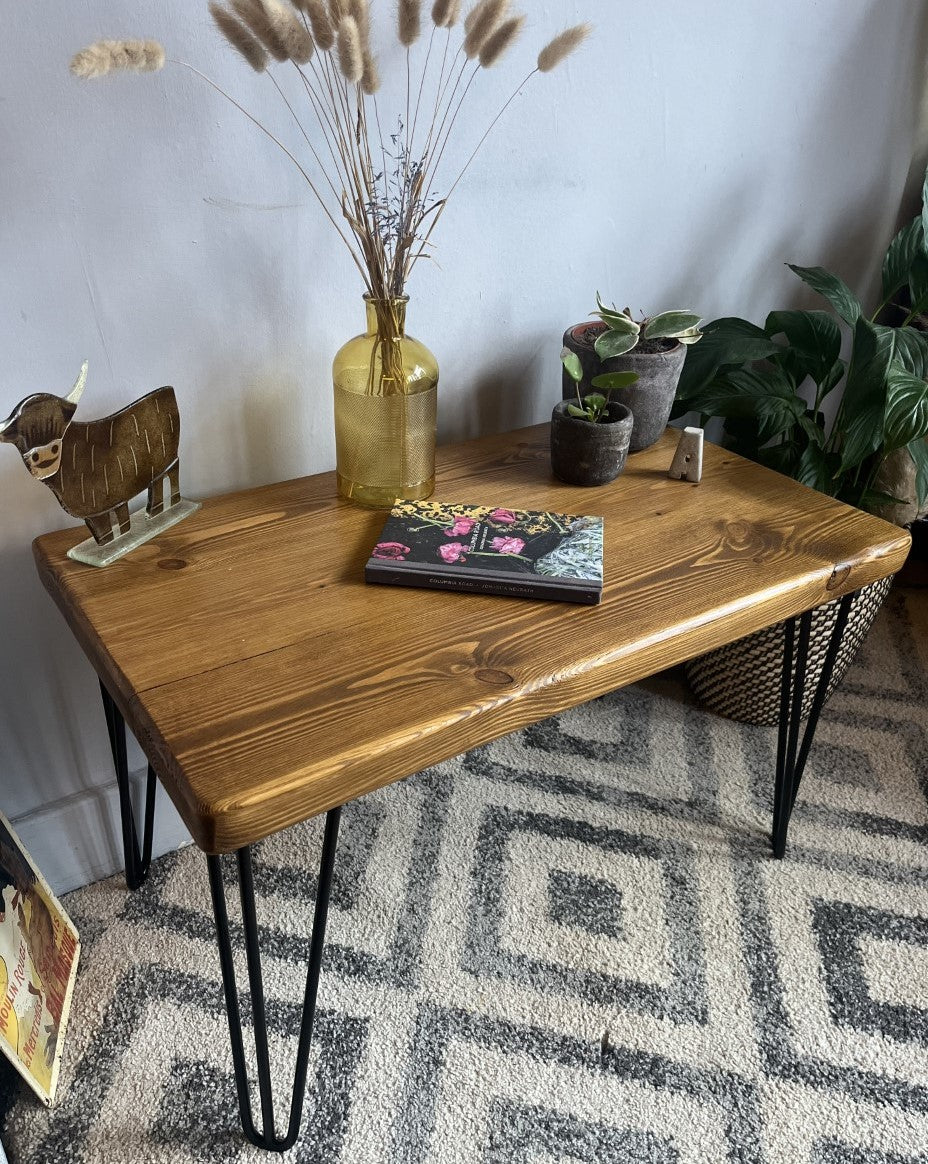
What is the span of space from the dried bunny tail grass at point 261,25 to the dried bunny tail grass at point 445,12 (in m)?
0.16

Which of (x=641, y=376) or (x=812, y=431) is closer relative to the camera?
(x=641, y=376)

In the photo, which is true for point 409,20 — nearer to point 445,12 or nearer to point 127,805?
point 445,12

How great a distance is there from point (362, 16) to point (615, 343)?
46cm

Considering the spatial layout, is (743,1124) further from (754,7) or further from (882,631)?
(754,7)

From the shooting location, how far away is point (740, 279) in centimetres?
146

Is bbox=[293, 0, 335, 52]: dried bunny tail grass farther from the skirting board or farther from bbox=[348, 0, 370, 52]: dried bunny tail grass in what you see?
the skirting board

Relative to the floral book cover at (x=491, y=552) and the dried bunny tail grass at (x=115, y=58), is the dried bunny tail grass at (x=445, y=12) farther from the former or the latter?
the floral book cover at (x=491, y=552)

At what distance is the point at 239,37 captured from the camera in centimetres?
76

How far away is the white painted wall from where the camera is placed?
892 millimetres

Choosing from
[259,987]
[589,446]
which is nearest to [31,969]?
[259,987]

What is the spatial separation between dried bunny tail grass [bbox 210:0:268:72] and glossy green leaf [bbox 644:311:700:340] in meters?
0.54

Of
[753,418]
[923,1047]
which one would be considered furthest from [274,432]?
[923,1047]

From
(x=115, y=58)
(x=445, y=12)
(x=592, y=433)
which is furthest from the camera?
(x=592, y=433)

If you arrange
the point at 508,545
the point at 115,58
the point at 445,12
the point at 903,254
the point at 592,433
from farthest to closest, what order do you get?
the point at 903,254 → the point at 592,433 → the point at 508,545 → the point at 445,12 → the point at 115,58
